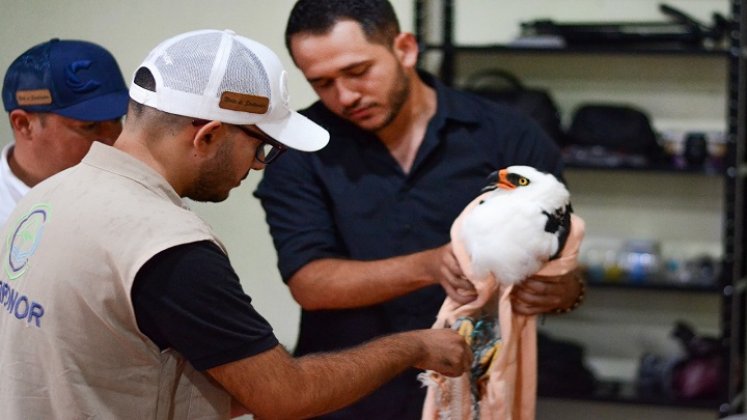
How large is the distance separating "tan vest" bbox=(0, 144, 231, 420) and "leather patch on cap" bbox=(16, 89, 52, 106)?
51cm

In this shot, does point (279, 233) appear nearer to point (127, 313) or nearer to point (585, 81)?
point (127, 313)

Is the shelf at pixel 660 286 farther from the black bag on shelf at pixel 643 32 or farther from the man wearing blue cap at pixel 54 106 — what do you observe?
the man wearing blue cap at pixel 54 106

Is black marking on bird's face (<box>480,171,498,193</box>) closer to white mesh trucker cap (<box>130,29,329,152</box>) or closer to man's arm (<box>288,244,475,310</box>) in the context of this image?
man's arm (<box>288,244,475,310</box>)

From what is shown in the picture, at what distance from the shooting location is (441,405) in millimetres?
1759

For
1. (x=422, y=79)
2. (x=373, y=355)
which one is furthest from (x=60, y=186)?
(x=422, y=79)

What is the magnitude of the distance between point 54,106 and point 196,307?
75cm

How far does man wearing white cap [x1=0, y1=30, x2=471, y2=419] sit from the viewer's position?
48.4 inches

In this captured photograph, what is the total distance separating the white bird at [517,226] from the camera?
5.37 ft

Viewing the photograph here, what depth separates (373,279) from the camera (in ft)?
5.96

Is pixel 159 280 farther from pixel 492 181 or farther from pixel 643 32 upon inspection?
pixel 643 32

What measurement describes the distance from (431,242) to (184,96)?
76 centimetres

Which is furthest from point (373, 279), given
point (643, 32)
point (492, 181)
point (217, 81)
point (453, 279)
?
point (643, 32)

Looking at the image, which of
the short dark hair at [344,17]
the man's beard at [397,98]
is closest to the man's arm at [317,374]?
the man's beard at [397,98]

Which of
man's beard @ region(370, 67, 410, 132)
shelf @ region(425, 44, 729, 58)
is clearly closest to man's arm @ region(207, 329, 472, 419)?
man's beard @ region(370, 67, 410, 132)
